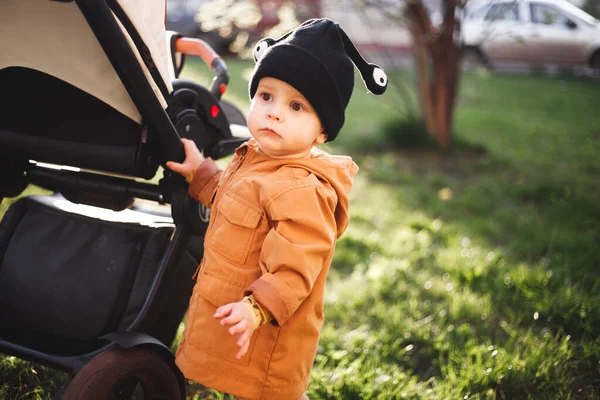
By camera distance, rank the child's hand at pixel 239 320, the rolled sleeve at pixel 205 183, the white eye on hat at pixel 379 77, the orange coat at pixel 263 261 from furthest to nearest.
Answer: the rolled sleeve at pixel 205 183 < the white eye on hat at pixel 379 77 < the orange coat at pixel 263 261 < the child's hand at pixel 239 320

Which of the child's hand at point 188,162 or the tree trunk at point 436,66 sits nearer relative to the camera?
the child's hand at point 188,162

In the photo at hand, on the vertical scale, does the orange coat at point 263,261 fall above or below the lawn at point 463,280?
above

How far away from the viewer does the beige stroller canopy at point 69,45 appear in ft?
5.87

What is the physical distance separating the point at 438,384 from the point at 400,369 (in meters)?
0.17

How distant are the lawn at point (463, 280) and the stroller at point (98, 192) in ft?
1.12

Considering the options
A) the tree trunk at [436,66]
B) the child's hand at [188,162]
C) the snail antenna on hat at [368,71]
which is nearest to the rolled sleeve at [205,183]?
the child's hand at [188,162]

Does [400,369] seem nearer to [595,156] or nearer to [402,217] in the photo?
[402,217]

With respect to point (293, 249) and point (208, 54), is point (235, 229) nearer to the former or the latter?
point (293, 249)

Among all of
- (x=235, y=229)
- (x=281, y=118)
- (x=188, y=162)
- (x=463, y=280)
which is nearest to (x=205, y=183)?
(x=188, y=162)

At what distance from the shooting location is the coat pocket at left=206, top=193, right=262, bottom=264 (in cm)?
165

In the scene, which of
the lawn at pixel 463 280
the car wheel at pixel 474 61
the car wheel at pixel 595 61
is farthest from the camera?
the car wheel at pixel 595 61

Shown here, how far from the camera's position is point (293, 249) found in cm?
153

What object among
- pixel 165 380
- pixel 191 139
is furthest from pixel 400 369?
pixel 191 139

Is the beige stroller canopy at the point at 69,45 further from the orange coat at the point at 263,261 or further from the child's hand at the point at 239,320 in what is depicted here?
the child's hand at the point at 239,320
